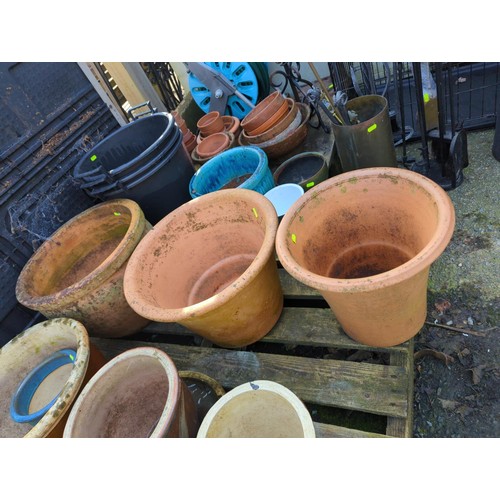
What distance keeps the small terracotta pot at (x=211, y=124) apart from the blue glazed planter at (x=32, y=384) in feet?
7.46

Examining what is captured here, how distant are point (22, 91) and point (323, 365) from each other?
2.74m

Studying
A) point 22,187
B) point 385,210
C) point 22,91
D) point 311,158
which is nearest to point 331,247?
point 385,210

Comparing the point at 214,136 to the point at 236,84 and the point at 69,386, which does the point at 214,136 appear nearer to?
the point at 236,84

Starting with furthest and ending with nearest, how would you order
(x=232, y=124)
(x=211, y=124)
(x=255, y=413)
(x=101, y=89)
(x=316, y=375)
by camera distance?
(x=232, y=124), (x=211, y=124), (x=101, y=89), (x=316, y=375), (x=255, y=413)

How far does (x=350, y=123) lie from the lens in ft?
7.38

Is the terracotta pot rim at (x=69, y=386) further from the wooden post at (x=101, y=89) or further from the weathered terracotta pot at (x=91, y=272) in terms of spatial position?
the wooden post at (x=101, y=89)

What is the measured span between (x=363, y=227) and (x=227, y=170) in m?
1.35

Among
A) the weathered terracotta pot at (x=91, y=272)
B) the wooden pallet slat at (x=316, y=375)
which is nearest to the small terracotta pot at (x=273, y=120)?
the weathered terracotta pot at (x=91, y=272)

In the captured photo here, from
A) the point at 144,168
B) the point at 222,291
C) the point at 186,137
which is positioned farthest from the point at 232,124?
the point at 222,291

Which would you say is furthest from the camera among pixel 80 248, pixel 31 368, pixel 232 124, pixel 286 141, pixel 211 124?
pixel 232 124

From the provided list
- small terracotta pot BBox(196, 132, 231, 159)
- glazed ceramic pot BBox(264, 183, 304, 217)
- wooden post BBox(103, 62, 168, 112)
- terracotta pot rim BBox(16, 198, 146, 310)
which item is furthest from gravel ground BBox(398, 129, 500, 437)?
wooden post BBox(103, 62, 168, 112)

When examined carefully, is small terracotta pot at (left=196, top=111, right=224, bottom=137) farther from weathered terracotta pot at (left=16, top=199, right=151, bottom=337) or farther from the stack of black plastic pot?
weathered terracotta pot at (left=16, top=199, right=151, bottom=337)

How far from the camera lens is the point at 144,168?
87.0 inches

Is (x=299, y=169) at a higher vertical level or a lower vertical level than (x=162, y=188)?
lower
